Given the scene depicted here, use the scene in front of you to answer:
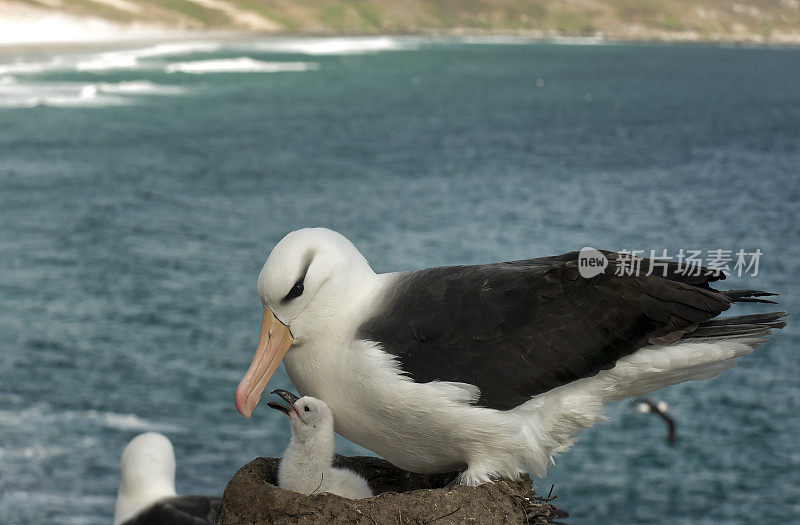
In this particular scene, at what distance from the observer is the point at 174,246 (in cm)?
4444

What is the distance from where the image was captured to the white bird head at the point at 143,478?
4957mm

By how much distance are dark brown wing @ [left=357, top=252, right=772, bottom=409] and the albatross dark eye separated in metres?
0.40

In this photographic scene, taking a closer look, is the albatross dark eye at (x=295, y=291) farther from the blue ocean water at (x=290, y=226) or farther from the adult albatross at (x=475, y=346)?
the blue ocean water at (x=290, y=226)

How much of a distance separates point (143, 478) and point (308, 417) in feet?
3.00

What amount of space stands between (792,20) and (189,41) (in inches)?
4277

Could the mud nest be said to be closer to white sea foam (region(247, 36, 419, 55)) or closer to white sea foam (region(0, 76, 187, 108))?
white sea foam (region(0, 76, 187, 108))

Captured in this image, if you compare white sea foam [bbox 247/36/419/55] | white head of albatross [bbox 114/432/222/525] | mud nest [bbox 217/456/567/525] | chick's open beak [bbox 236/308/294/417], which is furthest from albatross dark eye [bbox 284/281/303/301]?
white sea foam [bbox 247/36/419/55]

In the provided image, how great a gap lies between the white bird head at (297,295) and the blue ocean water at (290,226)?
162cm

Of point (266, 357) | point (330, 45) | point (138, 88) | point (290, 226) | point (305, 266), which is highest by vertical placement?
point (330, 45)

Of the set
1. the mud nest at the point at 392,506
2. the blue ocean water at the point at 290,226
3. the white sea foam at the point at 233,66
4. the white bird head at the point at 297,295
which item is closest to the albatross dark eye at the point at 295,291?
the white bird head at the point at 297,295

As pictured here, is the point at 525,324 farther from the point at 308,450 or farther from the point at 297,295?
the point at 308,450

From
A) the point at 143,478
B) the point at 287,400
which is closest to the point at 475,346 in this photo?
the point at 287,400

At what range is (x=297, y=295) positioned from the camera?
5.02 metres

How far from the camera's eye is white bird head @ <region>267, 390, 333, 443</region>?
16.8 feet
